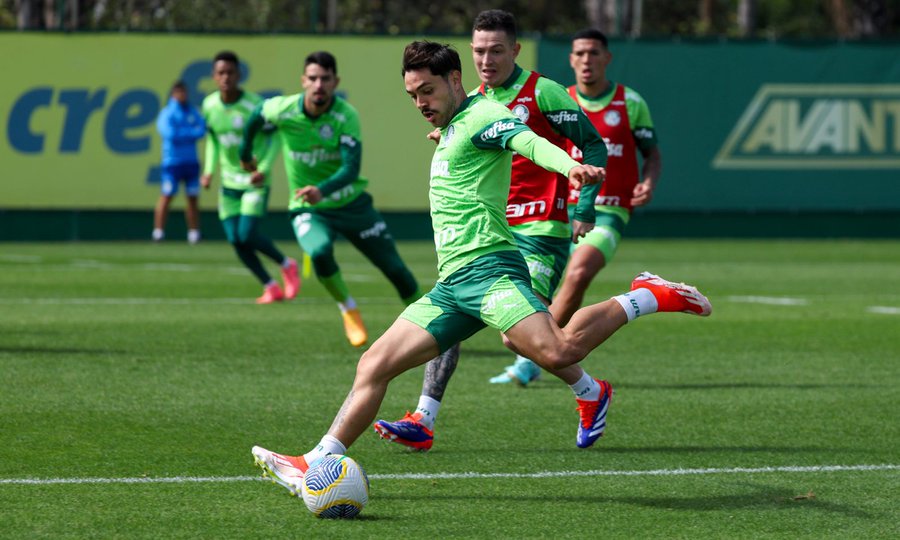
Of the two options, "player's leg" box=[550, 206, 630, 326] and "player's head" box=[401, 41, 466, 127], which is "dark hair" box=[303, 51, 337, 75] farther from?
"player's head" box=[401, 41, 466, 127]

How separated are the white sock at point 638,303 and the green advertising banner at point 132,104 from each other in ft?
56.7

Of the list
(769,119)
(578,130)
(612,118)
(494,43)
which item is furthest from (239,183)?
(769,119)

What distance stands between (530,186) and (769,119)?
58.5 feet

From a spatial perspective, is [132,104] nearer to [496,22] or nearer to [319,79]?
[319,79]

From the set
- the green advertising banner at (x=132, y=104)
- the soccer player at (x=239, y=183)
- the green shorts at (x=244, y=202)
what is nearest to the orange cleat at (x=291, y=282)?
the soccer player at (x=239, y=183)

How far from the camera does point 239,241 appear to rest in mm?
15812

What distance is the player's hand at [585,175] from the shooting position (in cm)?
600

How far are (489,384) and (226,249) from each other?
14.2 meters

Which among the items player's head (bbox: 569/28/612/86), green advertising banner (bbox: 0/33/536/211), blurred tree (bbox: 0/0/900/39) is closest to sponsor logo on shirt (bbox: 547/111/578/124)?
player's head (bbox: 569/28/612/86)

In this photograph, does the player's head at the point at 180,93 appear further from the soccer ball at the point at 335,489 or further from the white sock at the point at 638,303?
the soccer ball at the point at 335,489

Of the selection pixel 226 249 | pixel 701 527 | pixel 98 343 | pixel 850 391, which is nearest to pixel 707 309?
pixel 701 527

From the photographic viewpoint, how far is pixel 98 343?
12.2m

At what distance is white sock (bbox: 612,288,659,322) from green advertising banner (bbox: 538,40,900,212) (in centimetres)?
1869

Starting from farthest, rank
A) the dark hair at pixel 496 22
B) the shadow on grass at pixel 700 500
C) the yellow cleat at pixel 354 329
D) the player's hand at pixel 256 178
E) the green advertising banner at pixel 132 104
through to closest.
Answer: the green advertising banner at pixel 132 104
the player's hand at pixel 256 178
the yellow cleat at pixel 354 329
the dark hair at pixel 496 22
the shadow on grass at pixel 700 500
